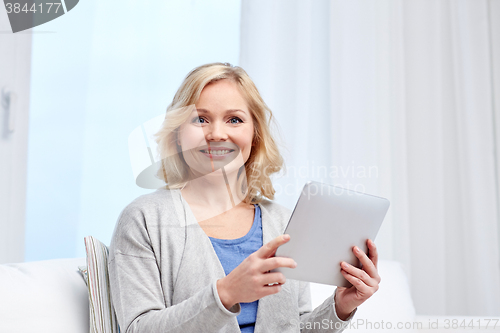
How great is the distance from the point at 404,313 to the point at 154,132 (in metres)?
0.93

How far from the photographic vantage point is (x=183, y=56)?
1662 millimetres

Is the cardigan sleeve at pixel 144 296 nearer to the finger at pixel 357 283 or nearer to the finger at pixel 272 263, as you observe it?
the finger at pixel 272 263

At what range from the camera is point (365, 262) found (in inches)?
30.2

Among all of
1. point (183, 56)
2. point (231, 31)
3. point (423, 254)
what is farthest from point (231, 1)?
point (423, 254)

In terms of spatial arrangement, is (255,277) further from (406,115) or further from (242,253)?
(406,115)

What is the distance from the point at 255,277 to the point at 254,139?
1.56 feet

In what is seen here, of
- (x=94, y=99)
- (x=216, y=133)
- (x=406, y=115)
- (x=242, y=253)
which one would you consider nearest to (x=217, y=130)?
(x=216, y=133)

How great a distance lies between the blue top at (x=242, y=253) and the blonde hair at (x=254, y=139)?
0.14 meters

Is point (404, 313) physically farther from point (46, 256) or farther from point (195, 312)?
point (46, 256)

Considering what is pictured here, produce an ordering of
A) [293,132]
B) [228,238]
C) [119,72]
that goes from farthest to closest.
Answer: [293,132], [119,72], [228,238]

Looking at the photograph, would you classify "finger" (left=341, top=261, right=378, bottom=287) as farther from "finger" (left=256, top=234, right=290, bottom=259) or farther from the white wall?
the white wall

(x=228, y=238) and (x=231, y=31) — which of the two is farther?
(x=231, y=31)

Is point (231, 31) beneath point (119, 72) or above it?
above

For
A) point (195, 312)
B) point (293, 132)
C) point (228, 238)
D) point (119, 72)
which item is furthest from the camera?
point (293, 132)
